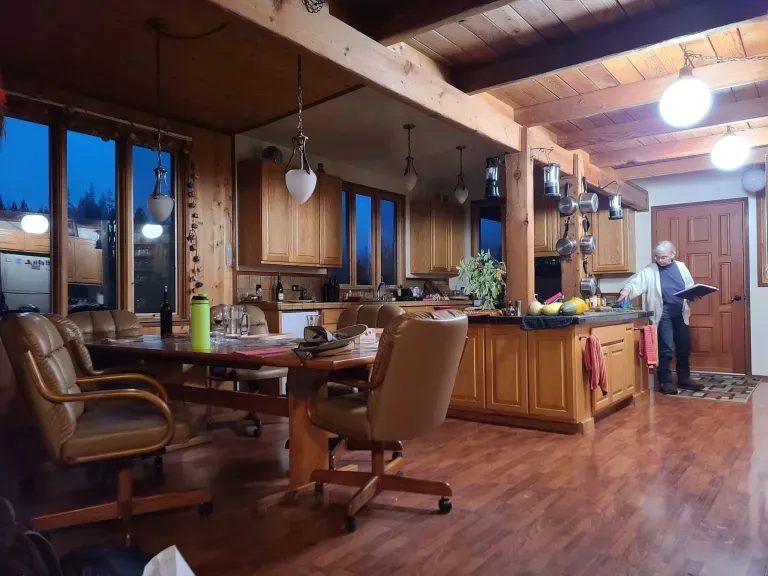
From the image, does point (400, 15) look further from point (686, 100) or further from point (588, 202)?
point (588, 202)

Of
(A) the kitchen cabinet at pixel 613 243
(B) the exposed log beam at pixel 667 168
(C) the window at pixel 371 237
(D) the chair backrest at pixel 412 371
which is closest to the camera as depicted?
(D) the chair backrest at pixel 412 371

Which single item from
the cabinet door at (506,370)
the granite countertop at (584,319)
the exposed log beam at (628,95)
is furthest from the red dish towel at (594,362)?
the exposed log beam at (628,95)

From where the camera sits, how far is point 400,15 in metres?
3.14

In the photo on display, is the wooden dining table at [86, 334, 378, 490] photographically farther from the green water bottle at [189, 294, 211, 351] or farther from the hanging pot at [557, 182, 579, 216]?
the hanging pot at [557, 182, 579, 216]

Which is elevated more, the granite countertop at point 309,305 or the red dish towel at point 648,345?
the granite countertop at point 309,305

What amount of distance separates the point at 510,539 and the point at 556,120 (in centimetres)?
342

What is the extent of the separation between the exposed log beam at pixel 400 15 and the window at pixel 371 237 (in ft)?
11.6

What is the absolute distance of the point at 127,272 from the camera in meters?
4.62

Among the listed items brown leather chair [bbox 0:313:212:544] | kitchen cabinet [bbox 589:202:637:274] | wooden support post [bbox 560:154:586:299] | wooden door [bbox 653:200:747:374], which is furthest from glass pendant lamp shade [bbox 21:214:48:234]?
wooden door [bbox 653:200:747:374]

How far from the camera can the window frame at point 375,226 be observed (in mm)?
6911

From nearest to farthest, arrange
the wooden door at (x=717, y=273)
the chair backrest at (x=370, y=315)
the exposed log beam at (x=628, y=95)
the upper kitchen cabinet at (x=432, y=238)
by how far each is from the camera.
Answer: the chair backrest at (x=370, y=315) → the exposed log beam at (x=628, y=95) → the wooden door at (x=717, y=273) → the upper kitchen cabinet at (x=432, y=238)

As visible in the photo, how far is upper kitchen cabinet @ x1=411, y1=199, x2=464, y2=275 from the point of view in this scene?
7684 millimetres

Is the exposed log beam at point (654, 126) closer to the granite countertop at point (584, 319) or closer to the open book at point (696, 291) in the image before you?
the open book at point (696, 291)

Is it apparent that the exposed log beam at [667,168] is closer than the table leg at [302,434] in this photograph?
No
